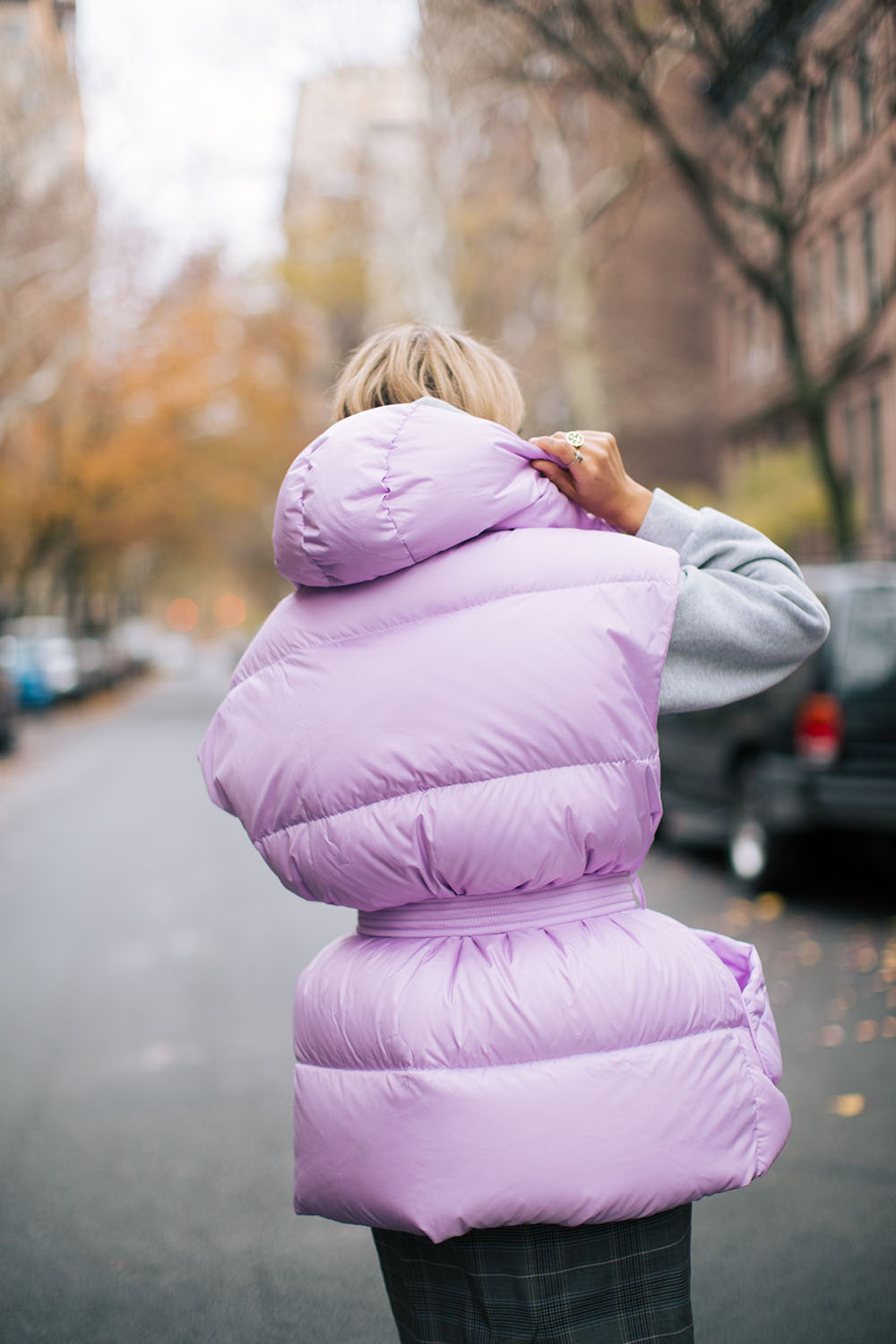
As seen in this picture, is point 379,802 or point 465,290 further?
point 465,290

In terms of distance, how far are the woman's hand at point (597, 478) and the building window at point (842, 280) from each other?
22264 mm

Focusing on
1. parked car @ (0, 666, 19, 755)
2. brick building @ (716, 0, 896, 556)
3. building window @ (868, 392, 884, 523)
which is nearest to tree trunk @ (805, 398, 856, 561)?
brick building @ (716, 0, 896, 556)

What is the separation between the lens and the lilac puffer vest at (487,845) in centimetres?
167

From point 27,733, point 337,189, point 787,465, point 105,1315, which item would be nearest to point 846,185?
point 787,465

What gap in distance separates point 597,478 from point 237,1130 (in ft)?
11.1

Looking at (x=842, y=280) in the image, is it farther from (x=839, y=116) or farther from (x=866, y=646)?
(x=866, y=646)

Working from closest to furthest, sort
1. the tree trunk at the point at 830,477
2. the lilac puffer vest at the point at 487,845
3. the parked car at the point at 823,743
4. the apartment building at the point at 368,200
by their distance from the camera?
the lilac puffer vest at the point at 487,845
the parked car at the point at 823,743
the tree trunk at the point at 830,477
the apartment building at the point at 368,200

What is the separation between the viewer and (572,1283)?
1722mm

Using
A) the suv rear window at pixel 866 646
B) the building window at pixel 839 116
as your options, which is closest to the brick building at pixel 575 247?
the building window at pixel 839 116

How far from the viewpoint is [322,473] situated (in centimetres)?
173

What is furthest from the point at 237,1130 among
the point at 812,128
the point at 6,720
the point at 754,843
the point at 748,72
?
the point at 6,720

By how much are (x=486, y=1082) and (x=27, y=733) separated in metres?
24.7

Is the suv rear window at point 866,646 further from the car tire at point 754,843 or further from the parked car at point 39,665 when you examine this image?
the parked car at point 39,665

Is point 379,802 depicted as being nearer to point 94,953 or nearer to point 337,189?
point 94,953
